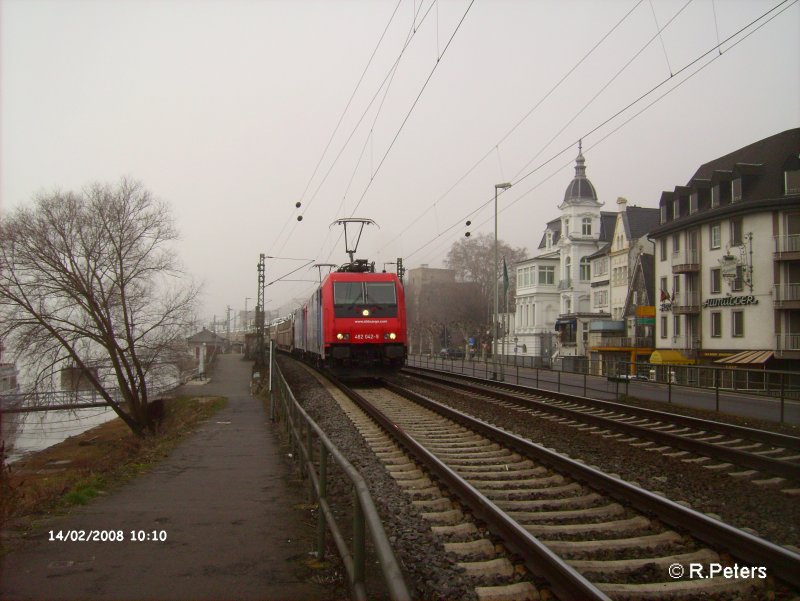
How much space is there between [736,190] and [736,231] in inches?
86.7

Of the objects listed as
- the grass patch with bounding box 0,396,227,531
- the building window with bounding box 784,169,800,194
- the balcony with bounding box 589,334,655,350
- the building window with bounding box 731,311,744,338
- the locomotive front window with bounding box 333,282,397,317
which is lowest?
the grass patch with bounding box 0,396,227,531

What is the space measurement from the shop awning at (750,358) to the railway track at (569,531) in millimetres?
28582

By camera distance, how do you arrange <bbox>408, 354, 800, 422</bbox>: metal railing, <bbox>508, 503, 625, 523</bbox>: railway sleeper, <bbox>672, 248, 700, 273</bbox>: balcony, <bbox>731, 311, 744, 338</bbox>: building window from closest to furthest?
<bbox>508, 503, 625, 523</bbox>: railway sleeper → <bbox>408, 354, 800, 422</bbox>: metal railing → <bbox>731, 311, 744, 338</bbox>: building window → <bbox>672, 248, 700, 273</bbox>: balcony

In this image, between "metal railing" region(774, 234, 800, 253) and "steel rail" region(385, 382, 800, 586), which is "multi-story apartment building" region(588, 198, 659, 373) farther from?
"steel rail" region(385, 382, 800, 586)

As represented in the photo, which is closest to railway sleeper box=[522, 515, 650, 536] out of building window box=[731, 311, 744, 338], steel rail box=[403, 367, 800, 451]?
steel rail box=[403, 367, 800, 451]

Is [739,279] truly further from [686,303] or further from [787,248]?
[686,303]

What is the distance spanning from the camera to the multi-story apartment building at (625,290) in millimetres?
47469

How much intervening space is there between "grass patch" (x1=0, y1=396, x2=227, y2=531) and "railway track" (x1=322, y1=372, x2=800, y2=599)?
12.6 ft

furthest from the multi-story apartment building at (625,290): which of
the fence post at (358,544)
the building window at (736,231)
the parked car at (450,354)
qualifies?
the fence post at (358,544)

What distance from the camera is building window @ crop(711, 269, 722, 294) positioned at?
3873cm

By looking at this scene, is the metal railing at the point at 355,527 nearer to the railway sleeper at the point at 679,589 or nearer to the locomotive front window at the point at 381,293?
the railway sleeper at the point at 679,589

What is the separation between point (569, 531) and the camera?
5941 millimetres

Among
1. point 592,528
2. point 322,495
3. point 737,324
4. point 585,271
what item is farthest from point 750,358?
point 322,495

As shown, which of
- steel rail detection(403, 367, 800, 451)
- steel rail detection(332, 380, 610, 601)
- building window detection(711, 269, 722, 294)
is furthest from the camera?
Result: building window detection(711, 269, 722, 294)
